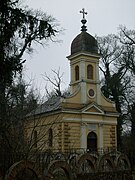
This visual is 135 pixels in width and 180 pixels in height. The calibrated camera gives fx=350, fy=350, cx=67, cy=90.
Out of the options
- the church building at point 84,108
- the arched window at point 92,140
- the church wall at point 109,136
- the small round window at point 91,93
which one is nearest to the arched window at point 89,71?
the church building at point 84,108

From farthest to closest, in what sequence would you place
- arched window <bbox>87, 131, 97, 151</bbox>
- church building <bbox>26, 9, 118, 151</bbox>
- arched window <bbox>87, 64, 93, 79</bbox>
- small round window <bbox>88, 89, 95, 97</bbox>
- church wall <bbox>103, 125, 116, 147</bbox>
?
arched window <bbox>87, 64, 93, 79</bbox>
small round window <bbox>88, 89, 95, 97</bbox>
church wall <bbox>103, 125, 116, 147</bbox>
arched window <bbox>87, 131, 97, 151</bbox>
church building <bbox>26, 9, 118, 151</bbox>

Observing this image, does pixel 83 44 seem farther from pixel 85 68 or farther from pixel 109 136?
pixel 109 136

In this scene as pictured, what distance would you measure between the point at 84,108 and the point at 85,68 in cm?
388

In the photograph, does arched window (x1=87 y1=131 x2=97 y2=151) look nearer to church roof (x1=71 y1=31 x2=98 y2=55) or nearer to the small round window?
the small round window

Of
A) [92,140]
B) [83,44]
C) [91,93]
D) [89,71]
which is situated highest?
[83,44]

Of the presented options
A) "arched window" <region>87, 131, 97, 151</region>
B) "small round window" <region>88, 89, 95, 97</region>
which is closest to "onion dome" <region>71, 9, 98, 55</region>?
"small round window" <region>88, 89, 95, 97</region>

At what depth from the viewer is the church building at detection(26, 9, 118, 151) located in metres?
28.5

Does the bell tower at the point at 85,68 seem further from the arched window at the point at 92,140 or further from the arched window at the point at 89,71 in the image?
the arched window at the point at 92,140

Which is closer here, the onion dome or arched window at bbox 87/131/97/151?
arched window at bbox 87/131/97/151

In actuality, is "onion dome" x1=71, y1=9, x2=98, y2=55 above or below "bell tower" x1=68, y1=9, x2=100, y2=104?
above

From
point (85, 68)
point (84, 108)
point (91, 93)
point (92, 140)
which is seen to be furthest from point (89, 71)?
point (92, 140)

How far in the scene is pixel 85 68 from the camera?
102ft

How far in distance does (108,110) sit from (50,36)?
19.7m

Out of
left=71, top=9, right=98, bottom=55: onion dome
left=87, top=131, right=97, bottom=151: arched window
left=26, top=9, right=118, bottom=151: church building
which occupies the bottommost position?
left=87, top=131, right=97, bottom=151: arched window
